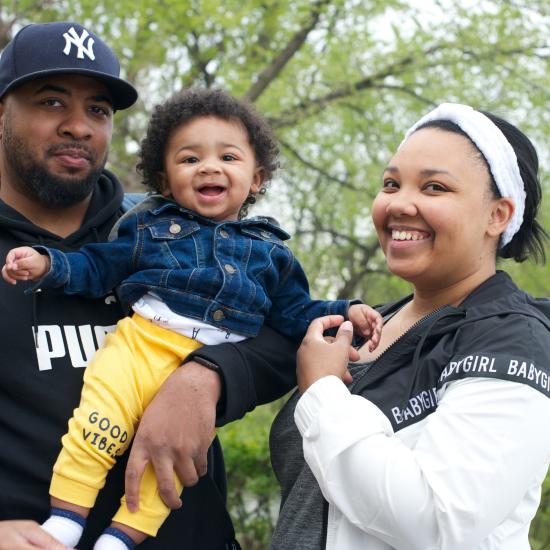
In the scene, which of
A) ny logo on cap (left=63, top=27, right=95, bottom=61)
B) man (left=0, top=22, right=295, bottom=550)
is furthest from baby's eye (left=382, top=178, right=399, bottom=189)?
ny logo on cap (left=63, top=27, right=95, bottom=61)

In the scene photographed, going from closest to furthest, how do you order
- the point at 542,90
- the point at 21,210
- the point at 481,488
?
the point at 481,488, the point at 21,210, the point at 542,90

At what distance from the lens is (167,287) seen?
2332 millimetres

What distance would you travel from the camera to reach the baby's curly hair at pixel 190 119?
8.69 ft

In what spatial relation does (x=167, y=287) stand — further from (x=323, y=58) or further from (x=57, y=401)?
(x=323, y=58)

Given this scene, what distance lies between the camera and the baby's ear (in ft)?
8.84

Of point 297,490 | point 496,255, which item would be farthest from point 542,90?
point 297,490

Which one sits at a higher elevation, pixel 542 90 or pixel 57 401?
pixel 542 90

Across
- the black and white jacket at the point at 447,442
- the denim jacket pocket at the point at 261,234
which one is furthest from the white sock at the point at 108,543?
the denim jacket pocket at the point at 261,234

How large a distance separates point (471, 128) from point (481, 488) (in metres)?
1.03

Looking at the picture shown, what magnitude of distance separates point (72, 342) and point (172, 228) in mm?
486

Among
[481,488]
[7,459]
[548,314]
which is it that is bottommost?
[7,459]

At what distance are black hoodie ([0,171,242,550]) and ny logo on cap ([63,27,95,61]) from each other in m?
0.60

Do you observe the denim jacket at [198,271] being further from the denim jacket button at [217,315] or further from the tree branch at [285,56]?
the tree branch at [285,56]

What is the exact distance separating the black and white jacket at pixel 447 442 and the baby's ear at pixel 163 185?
1.05m
